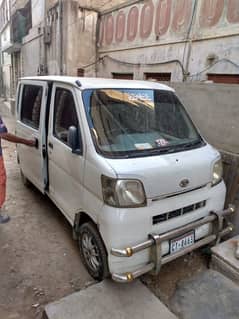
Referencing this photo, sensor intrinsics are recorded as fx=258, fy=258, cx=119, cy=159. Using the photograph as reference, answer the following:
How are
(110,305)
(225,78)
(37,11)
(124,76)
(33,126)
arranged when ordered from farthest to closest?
(37,11) < (124,76) < (225,78) < (33,126) < (110,305)

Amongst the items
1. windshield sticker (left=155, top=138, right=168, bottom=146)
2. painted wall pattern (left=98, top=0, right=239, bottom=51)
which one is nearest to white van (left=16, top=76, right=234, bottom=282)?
windshield sticker (left=155, top=138, right=168, bottom=146)

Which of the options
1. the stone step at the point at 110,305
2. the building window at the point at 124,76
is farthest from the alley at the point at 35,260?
the building window at the point at 124,76

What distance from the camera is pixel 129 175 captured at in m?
2.09

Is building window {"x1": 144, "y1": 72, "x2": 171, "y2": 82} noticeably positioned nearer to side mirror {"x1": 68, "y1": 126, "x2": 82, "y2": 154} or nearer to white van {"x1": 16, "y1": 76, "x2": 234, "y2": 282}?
white van {"x1": 16, "y1": 76, "x2": 234, "y2": 282}

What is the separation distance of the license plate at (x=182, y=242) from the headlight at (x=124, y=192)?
0.51 metres

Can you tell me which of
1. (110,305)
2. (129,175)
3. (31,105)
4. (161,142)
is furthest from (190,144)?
(31,105)

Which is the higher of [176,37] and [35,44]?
[35,44]

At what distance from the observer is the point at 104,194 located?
218 cm

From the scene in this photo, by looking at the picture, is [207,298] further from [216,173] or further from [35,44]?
[35,44]

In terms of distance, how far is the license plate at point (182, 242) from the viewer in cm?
232

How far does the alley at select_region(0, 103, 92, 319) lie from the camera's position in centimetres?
240

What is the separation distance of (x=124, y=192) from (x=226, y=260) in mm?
1370

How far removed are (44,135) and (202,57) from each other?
4.02 meters

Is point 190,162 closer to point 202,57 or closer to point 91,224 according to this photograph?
point 91,224
